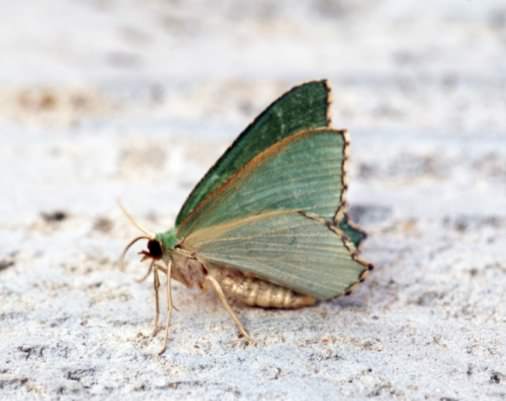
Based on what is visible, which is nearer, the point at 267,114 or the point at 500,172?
the point at 267,114

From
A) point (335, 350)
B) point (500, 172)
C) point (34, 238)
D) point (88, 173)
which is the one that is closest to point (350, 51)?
point (500, 172)

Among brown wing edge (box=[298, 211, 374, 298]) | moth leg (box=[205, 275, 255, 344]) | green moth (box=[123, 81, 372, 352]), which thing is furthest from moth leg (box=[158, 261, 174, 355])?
brown wing edge (box=[298, 211, 374, 298])

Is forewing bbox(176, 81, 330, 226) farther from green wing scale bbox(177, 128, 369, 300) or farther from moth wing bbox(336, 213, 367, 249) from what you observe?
moth wing bbox(336, 213, 367, 249)

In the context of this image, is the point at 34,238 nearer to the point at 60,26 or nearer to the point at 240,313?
the point at 240,313

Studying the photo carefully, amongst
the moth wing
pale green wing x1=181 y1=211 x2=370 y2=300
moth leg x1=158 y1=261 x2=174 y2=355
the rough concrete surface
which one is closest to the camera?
the rough concrete surface

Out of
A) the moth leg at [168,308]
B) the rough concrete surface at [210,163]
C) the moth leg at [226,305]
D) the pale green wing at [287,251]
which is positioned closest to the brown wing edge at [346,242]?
the pale green wing at [287,251]

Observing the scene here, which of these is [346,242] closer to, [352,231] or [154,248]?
[352,231]
